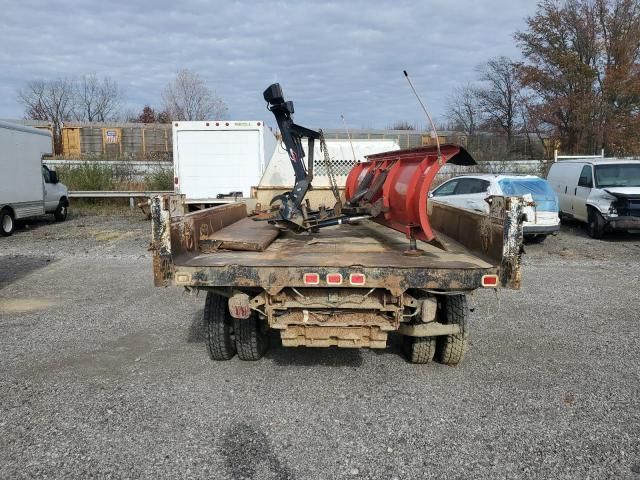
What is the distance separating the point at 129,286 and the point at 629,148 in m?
26.2

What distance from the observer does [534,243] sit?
12461 millimetres

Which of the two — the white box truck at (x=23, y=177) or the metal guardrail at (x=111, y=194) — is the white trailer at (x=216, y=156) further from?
the metal guardrail at (x=111, y=194)

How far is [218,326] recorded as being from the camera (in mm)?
4430

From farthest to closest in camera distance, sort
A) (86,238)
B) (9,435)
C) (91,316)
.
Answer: (86,238)
(91,316)
(9,435)

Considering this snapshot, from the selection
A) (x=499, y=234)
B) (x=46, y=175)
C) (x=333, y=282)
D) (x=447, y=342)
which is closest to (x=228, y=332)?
(x=333, y=282)

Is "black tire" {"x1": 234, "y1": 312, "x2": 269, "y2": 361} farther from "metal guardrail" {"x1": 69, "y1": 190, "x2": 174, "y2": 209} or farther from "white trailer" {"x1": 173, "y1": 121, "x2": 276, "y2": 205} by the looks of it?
"metal guardrail" {"x1": 69, "y1": 190, "x2": 174, "y2": 209}

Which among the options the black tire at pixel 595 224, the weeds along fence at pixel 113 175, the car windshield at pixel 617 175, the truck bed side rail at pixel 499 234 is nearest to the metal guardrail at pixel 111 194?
the weeds along fence at pixel 113 175

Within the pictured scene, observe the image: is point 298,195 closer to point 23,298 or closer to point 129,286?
point 129,286

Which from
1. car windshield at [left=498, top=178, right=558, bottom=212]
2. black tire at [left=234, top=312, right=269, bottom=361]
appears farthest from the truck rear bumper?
black tire at [left=234, top=312, right=269, bottom=361]

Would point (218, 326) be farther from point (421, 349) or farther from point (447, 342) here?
point (447, 342)

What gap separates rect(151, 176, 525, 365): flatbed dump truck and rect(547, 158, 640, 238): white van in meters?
9.72

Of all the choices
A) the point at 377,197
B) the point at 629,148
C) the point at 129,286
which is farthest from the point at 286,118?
the point at 629,148

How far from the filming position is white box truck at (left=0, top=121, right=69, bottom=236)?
44.4 feet

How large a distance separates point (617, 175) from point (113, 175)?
1812 cm
